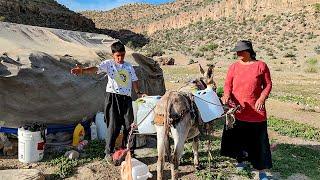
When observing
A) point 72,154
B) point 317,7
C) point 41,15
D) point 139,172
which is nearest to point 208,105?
point 139,172

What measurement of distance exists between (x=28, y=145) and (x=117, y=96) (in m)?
1.55

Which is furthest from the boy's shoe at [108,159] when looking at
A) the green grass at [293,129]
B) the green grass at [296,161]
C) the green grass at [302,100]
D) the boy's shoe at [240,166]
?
the green grass at [302,100]

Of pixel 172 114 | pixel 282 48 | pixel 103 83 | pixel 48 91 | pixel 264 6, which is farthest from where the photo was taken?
pixel 264 6

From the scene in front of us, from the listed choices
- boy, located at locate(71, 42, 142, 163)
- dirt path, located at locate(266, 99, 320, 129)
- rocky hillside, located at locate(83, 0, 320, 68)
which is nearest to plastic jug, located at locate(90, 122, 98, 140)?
boy, located at locate(71, 42, 142, 163)

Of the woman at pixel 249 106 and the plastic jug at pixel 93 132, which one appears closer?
the woman at pixel 249 106

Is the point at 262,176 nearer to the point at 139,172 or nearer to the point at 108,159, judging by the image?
the point at 139,172

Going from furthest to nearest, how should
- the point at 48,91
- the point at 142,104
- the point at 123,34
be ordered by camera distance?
Answer: the point at 123,34
the point at 48,91
the point at 142,104

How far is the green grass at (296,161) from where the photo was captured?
23.6ft

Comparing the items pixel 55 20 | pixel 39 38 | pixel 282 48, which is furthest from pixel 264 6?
pixel 39 38

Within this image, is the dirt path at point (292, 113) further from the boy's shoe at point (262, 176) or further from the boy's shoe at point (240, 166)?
the boy's shoe at point (262, 176)

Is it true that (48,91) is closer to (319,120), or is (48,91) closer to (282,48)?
(319,120)

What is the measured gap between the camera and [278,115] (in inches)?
503

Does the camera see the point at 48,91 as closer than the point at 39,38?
Yes

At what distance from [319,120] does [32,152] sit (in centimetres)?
871
